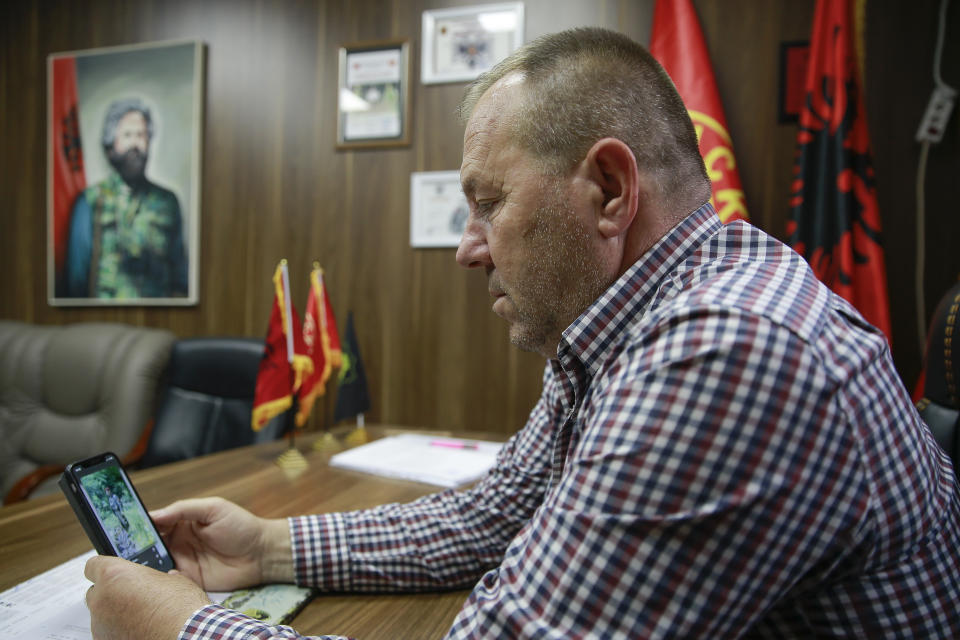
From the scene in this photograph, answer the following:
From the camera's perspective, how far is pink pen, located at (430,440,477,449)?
1.65 metres

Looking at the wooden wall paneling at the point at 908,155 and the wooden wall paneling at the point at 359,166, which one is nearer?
the wooden wall paneling at the point at 908,155

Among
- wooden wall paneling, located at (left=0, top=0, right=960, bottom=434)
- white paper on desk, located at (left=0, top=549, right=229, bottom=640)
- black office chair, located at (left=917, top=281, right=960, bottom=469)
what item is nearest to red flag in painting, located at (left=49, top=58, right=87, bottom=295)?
wooden wall paneling, located at (left=0, top=0, right=960, bottom=434)

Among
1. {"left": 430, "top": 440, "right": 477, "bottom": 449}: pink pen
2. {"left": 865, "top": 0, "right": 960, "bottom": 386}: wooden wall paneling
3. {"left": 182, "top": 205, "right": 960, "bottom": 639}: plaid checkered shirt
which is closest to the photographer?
{"left": 182, "top": 205, "right": 960, "bottom": 639}: plaid checkered shirt

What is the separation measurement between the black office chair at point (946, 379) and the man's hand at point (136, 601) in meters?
1.02

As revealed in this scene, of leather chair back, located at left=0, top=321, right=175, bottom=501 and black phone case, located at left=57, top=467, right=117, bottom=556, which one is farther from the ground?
black phone case, located at left=57, top=467, right=117, bottom=556

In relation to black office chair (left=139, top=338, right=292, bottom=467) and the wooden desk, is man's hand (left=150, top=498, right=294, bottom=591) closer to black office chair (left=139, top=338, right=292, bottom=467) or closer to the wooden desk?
the wooden desk

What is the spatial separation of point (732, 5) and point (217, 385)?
221 cm

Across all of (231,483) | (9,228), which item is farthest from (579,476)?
(9,228)

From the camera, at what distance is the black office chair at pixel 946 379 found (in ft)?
2.94

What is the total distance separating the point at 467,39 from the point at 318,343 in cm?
131

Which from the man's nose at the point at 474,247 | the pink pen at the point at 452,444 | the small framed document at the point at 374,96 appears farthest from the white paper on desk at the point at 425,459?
the small framed document at the point at 374,96

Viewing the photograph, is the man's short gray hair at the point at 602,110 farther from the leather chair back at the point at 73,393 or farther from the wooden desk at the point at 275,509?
the leather chair back at the point at 73,393

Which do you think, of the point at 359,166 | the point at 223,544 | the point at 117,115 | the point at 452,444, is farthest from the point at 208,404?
the point at 117,115

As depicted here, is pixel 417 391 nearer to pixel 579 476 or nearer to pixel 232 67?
pixel 232 67
